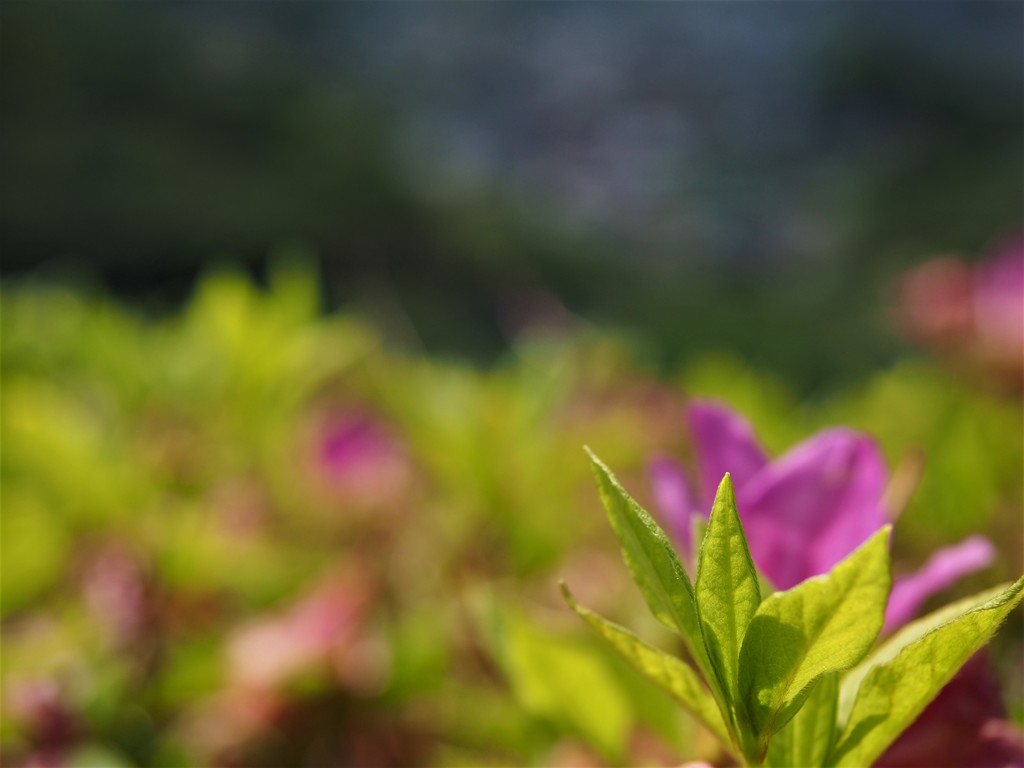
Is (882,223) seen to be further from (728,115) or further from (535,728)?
(535,728)

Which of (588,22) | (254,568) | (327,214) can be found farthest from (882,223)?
(588,22)

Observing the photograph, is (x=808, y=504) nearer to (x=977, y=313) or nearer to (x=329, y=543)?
(x=329, y=543)

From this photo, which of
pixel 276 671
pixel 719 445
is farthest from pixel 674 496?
pixel 276 671

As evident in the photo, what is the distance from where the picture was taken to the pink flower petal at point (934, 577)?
0.36 meters

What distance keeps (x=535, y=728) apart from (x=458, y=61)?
14.8 meters

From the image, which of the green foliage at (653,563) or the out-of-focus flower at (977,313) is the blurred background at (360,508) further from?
Answer: the green foliage at (653,563)

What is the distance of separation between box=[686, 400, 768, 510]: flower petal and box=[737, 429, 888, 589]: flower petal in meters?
0.01

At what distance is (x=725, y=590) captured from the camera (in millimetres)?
290

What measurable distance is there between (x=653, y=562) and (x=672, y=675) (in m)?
0.04

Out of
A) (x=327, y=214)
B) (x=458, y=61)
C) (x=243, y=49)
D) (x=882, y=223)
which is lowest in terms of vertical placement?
(x=882, y=223)

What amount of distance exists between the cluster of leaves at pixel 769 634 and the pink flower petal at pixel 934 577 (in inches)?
1.9

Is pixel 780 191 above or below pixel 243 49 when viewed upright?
below

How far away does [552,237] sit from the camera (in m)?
7.08

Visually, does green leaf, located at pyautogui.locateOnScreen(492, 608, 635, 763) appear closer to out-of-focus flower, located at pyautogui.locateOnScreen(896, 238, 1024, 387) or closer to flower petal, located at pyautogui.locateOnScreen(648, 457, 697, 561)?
flower petal, located at pyautogui.locateOnScreen(648, 457, 697, 561)
